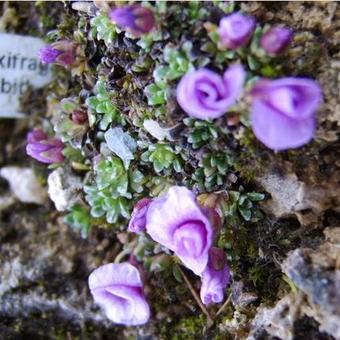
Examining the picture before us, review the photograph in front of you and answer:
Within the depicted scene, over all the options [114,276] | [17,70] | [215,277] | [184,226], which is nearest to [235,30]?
[184,226]

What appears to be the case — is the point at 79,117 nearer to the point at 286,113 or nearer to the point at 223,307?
the point at 223,307

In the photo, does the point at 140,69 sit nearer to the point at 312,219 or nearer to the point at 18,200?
the point at 312,219

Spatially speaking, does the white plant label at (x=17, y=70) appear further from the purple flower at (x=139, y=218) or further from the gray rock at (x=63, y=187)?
the purple flower at (x=139, y=218)

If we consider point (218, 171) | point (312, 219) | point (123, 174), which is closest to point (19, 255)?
point (123, 174)

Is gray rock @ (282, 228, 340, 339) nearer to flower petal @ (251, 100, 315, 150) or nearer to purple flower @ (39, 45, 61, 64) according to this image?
flower petal @ (251, 100, 315, 150)

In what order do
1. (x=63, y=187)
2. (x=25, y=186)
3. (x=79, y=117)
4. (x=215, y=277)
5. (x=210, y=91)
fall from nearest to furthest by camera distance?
(x=210, y=91)
(x=215, y=277)
(x=79, y=117)
(x=63, y=187)
(x=25, y=186)
